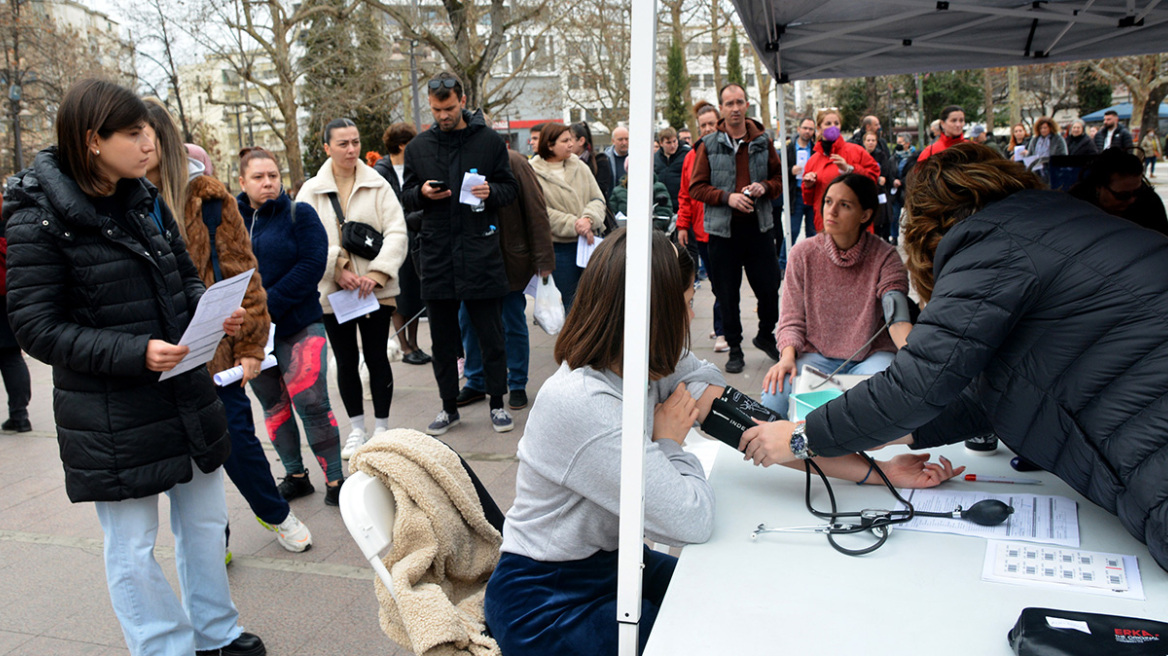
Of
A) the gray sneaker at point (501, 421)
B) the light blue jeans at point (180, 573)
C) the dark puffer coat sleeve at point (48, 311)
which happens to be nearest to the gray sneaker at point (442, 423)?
the gray sneaker at point (501, 421)

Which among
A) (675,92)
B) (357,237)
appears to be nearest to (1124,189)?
(357,237)

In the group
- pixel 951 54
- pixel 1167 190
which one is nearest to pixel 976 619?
pixel 951 54

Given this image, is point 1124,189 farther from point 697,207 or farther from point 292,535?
point 697,207

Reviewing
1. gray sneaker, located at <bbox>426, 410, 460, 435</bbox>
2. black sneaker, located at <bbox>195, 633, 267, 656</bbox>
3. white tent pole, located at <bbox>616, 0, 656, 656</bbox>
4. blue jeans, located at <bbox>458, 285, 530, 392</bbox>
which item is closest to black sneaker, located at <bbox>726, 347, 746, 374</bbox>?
blue jeans, located at <bbox>458, 285, 530, 392</bbox>

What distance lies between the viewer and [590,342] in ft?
5.92

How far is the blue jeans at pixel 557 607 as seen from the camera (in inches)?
68.4

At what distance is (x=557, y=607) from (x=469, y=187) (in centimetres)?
321

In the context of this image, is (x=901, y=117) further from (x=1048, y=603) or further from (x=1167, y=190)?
(x=1048, y=603)

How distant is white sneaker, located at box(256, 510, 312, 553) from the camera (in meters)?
3.53

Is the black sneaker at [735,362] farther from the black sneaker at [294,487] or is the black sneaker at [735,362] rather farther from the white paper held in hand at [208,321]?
the white paper held in hand at [208,321]

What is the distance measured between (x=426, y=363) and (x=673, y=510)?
549 centimetres

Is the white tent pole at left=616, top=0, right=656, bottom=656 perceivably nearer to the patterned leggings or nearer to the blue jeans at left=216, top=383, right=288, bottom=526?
the blue jeans at left=216, top=383, right=288, bottom=526

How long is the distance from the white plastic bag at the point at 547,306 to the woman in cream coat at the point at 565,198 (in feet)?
1.24

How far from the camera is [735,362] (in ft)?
19.4
